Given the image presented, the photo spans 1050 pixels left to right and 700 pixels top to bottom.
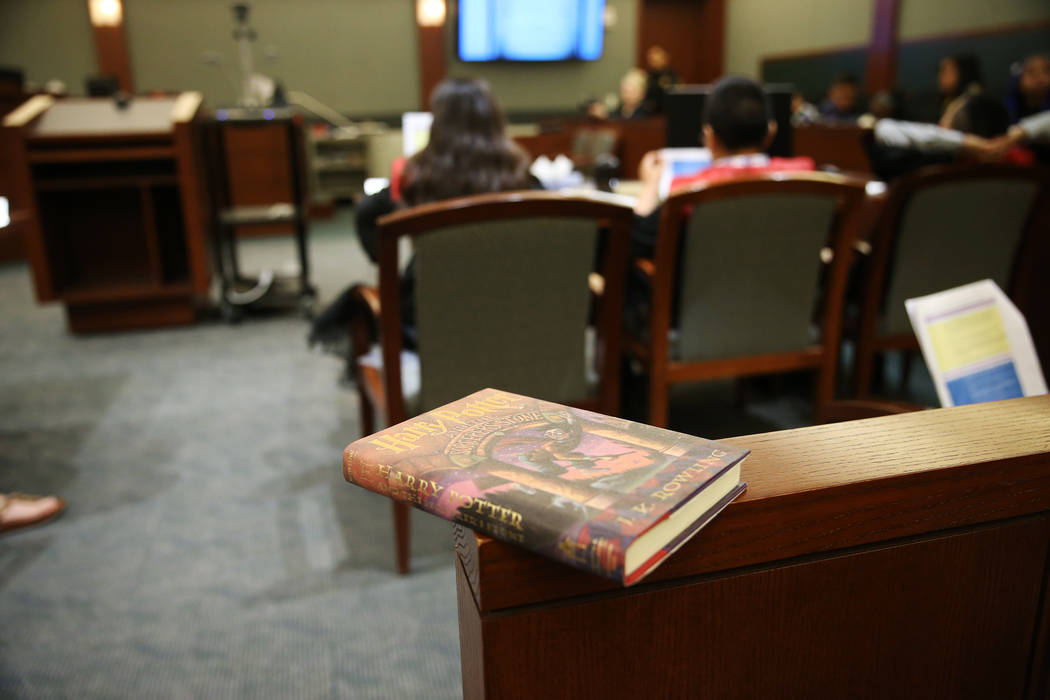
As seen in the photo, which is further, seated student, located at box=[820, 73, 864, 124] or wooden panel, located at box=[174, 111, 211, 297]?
seated student, located at box=[820, 73, 864, 124]

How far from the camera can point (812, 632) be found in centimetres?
58

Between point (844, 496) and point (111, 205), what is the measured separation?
4.02 meters

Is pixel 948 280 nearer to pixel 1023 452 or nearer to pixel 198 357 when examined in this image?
pixel 1023 452

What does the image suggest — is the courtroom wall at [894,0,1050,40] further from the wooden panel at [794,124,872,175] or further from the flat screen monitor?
the flat screen monitor

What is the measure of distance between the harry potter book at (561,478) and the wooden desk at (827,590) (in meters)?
0.04

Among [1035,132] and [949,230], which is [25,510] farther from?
[1035,132]

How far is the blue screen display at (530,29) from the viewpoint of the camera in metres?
7.80

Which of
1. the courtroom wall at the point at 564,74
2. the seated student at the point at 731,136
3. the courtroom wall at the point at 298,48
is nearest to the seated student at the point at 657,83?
the courtroom wall at the point at 564,74

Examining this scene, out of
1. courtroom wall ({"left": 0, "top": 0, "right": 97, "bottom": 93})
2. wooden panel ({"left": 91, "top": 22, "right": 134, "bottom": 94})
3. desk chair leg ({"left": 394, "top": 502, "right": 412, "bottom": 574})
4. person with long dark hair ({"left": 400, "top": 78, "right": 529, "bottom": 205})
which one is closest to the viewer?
desk chair leg ({"left": 394, "top": 502, "right": 412, "bottom": 574})

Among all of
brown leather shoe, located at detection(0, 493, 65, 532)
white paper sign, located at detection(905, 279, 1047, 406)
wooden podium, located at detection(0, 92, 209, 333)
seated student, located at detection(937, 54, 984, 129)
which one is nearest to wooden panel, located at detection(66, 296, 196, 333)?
wooden podium, located at detection(0, 92, 209, 333)

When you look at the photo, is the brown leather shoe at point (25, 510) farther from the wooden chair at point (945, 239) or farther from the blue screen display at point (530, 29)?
the blue screen display at point (530, 29)

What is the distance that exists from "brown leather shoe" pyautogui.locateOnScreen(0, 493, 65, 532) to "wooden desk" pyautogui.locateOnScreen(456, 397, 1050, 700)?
177 centimetres

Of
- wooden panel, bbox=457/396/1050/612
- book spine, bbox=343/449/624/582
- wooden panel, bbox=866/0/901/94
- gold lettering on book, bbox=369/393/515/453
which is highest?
wooden panel, bbox=866/0/901/94

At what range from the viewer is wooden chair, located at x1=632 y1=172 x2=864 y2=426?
5.67 ft
